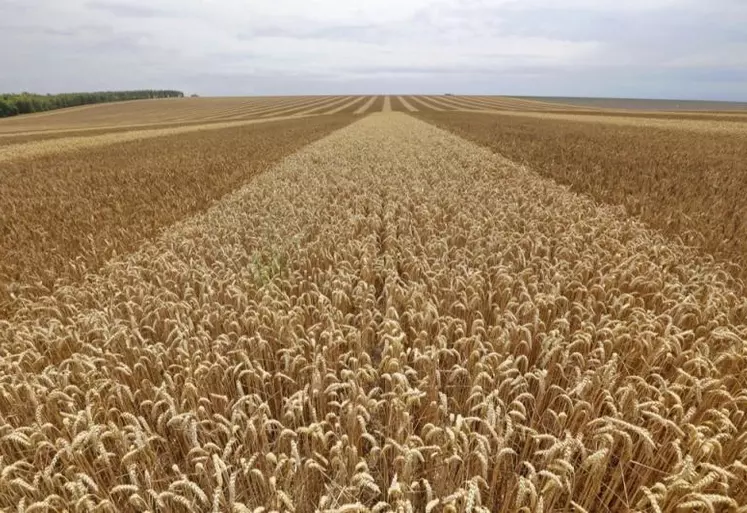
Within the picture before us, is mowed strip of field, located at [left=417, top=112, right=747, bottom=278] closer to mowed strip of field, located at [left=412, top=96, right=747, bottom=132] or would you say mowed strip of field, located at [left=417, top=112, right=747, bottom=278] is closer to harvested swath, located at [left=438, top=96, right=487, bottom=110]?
mowed strip of field, located at [left=412, top=96, right=747, bottom=132]

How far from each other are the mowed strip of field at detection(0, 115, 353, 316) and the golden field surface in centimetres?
9

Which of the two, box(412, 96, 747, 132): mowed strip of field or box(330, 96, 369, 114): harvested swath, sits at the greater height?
box(330, 96, 369, 114): harvested swath

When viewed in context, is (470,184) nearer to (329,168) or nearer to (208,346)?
(329,168)

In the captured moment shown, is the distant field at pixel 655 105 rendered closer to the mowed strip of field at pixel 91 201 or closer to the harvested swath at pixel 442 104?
the harvested swath at pixel 442 104

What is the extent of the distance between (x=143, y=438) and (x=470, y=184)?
30.6 feet

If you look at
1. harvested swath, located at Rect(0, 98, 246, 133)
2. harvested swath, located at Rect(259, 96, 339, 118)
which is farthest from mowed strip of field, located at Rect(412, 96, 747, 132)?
harvested swath, located at Rect(0, 98, 246, 133)

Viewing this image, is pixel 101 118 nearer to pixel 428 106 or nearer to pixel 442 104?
pixel 428 106

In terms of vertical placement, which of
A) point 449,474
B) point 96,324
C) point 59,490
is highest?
point 96,324

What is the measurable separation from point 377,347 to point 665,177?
11524mm

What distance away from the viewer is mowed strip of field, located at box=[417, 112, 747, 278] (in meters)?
7.18

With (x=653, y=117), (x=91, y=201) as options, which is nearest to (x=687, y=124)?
(x=653, y=117)

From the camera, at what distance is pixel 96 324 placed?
12.5 ft

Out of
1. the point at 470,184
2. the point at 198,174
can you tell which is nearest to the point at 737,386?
the point at 470,184

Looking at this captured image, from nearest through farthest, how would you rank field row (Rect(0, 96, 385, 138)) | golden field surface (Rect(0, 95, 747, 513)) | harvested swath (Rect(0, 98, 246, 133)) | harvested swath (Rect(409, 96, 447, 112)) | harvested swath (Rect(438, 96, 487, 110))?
golden field surface (Rect(0, 95, 747, 513)), field row (Rect(0, 96, 385, 138)), harvested swath (Rect(0, 98, 246, 133)), harvested swath (Rect(409, 96, 447, 112)), harvested swath (Rect(438, 96, 487, 110))
